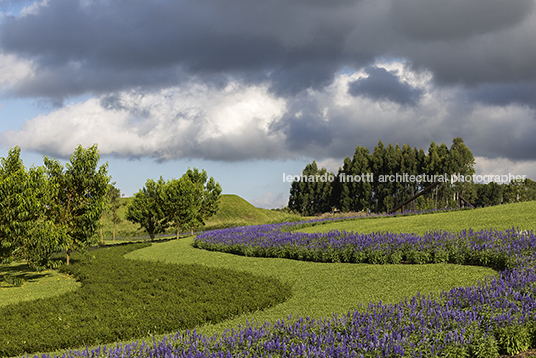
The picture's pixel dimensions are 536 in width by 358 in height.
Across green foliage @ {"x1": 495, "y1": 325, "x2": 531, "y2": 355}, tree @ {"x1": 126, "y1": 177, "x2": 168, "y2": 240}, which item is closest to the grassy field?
green foliage @ {"x1": 495, "y1": 325, "x2": 531, "y2": 355}

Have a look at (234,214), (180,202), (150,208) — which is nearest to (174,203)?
(180,202)

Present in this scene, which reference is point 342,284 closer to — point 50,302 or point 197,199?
point 50,302

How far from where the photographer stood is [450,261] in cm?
1159

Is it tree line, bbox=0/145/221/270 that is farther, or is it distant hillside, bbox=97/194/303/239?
distant hillside, bbox=97/194/303/239

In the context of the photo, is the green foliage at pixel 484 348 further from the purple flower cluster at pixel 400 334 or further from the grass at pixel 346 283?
the grass at pixel 346 283

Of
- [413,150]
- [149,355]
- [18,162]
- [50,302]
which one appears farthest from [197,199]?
[413,150]

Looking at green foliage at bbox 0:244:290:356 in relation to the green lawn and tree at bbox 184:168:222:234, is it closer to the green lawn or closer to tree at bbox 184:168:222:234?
tree at bbox 184:168:222:234

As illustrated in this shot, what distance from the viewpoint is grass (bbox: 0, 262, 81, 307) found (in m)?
13.4

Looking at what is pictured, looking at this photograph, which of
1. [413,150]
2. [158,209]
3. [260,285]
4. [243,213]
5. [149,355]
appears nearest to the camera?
[149,355]

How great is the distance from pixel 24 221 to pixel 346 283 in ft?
39.1

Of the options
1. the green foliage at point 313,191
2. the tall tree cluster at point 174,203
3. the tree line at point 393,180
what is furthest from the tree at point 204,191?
the green foliage at point 313,191

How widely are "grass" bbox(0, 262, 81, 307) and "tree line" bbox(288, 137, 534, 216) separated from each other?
43.1m

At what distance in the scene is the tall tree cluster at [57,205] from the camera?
47.7ft

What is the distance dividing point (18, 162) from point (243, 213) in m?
48.4
